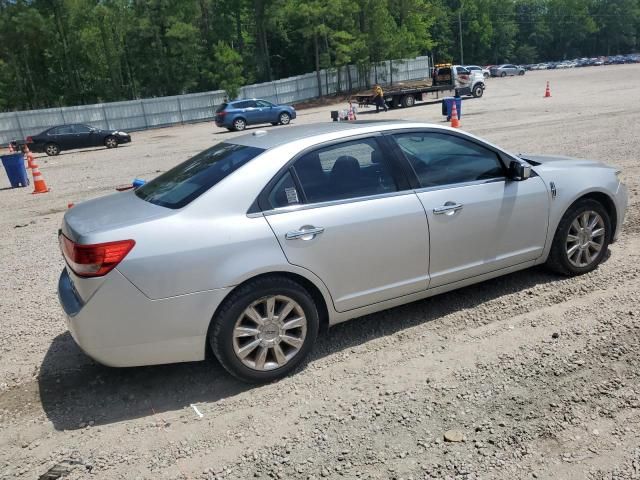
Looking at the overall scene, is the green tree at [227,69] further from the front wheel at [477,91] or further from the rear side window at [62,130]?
the rear side window at [62,130]

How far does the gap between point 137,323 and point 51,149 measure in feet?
79.4

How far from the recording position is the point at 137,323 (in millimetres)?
3348

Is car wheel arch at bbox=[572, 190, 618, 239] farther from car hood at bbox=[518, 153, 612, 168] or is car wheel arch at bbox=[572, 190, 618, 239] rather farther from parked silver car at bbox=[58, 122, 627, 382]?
car hood at bbox=[518, 153, 612, 168]

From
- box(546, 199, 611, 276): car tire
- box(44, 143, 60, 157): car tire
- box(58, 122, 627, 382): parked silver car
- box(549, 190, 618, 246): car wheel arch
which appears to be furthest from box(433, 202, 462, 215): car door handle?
box(44, 143, 60, 157): car tire

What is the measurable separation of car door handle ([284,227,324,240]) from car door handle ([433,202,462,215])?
37.8 inches

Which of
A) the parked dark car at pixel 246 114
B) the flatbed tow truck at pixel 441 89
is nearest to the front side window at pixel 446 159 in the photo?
the parked dark car at pixel 246 114

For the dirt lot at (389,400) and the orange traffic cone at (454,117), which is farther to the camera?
the orange traffic cone at (454,117)

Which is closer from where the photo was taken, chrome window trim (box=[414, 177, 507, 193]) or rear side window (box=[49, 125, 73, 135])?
chrome window trim (box=[414, 177, 507, 193])

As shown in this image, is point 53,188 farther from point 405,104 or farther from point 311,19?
point 311,19

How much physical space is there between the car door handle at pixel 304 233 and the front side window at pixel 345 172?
22cm

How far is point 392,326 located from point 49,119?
39293 millimetres

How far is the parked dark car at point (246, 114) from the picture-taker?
29234 mm

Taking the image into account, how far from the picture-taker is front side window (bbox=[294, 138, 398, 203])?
3.85m

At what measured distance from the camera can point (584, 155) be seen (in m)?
11.2
